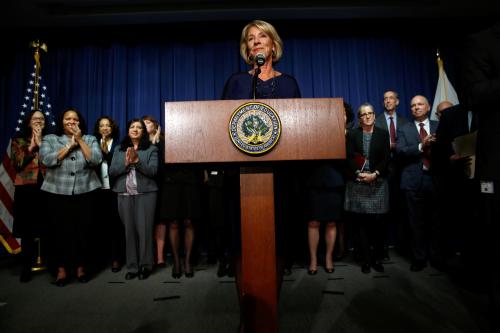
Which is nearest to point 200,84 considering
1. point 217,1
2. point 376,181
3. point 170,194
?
point 217,1

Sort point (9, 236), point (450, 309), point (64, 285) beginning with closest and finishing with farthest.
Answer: point (450, 309) < point (64, 285) < point (9, 236)

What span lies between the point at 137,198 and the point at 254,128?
238 cm

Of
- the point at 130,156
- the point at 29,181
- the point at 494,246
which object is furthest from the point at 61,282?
the point at 494,246

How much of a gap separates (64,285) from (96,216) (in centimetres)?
92

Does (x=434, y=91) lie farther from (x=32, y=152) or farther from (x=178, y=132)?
(x=32, y=152)

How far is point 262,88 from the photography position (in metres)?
1.57

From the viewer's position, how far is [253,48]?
5.09 ft

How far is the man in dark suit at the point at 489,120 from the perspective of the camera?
1416mm

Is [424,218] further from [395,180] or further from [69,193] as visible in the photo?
[69,193]

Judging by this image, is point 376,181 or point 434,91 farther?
point 434,91

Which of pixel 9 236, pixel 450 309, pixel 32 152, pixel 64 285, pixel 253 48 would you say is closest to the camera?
pixel 253 48

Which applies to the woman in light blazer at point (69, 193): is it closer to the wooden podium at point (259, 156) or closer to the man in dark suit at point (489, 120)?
the wooden podium at point (259, 156)

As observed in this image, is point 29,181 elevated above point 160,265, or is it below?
above

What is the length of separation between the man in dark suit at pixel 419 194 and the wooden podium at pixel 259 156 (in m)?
2.48
